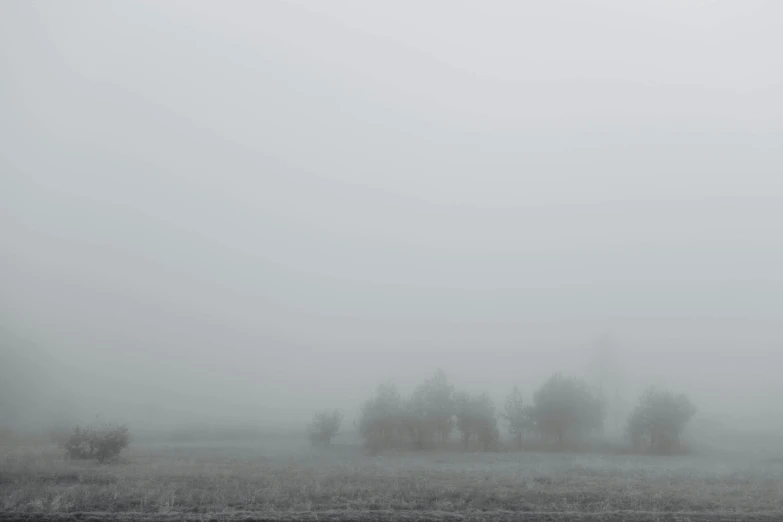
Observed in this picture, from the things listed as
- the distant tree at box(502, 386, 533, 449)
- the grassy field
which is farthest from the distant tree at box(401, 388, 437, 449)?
the grassy field

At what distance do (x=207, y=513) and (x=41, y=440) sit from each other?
37632 mm

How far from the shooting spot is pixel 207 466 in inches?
1201

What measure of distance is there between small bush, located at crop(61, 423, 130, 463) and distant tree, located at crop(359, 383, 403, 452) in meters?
19.8

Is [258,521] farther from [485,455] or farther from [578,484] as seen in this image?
[485,455]

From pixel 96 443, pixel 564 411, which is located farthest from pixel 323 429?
pixel 564 411

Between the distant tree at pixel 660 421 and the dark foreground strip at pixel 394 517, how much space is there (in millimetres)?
27412

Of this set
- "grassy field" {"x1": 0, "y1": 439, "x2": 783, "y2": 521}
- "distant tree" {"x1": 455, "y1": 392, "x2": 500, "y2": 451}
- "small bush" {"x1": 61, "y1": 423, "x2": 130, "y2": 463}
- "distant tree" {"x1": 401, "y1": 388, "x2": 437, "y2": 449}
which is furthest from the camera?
"distant tree" {"x1": 401, "y1": 388, "x2": 437, "y2": 449}

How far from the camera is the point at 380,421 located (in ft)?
155

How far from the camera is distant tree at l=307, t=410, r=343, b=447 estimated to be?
154 feet

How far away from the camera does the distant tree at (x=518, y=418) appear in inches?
1970

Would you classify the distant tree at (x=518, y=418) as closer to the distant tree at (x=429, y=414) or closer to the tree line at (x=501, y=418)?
the tree line at (x=501, y=418)

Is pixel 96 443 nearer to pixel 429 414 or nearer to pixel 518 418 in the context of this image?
pixel 429 414

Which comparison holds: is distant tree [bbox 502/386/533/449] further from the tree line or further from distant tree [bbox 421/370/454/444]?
distant tree [bbox 421/370/454/444]

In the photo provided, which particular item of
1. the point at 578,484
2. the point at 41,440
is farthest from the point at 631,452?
the point at 41,440
